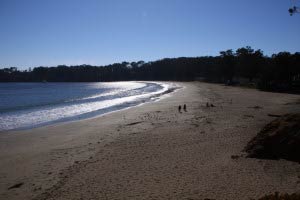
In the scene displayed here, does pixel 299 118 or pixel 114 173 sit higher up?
pixel 299 118

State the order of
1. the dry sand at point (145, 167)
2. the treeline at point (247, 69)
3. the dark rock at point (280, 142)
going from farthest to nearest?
the treeline at point (247, 69) < the dark rock at point (280, 142) < the dry sand at point (145, 167)

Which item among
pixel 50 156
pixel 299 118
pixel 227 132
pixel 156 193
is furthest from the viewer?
pixel 227 132

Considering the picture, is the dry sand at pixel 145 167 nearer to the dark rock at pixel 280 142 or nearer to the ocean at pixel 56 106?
the dark rock at pixel 280 142

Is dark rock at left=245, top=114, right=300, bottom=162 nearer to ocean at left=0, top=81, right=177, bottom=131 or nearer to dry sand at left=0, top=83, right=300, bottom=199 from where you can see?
dry sand at left=0, top=83, right=300, bottom=199

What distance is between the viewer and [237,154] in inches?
451

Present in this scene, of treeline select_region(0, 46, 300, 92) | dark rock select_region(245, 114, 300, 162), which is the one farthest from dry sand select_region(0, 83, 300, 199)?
treeline select_region(0, 46, 300, 92)

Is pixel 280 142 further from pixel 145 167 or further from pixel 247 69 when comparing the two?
pixel 247 69

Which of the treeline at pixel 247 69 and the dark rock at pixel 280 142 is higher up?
the treeline at pixel 247 69

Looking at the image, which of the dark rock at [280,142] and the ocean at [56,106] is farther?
the ocean at [56,106]

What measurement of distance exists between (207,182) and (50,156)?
7.07m

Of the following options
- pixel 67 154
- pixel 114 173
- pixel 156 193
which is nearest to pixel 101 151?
pixel 67 154

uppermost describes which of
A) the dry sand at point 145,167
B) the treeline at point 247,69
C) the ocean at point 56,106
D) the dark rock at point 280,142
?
the treeline at point 247,69

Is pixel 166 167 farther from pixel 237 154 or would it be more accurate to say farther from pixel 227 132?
pixel 227 132

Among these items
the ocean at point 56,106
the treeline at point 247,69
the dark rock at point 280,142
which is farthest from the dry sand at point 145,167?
the treeline at point 247,69
